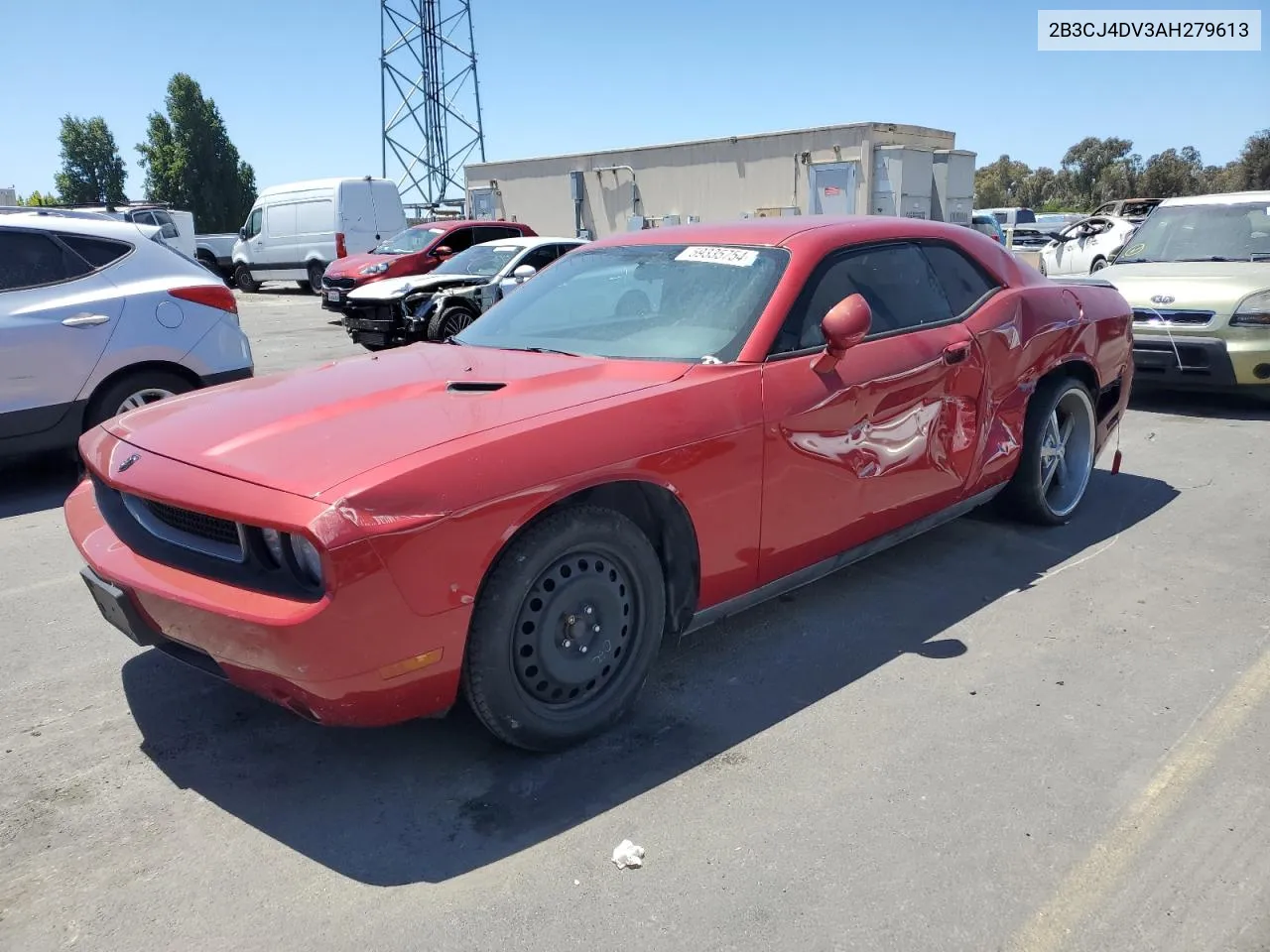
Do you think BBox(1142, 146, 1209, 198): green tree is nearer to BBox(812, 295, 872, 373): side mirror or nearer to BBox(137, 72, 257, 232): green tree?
BBox(137, 72, 257, 232): green tree

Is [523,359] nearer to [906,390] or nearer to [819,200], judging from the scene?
[906,390]

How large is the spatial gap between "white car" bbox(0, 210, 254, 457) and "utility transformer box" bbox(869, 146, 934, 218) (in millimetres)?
16096

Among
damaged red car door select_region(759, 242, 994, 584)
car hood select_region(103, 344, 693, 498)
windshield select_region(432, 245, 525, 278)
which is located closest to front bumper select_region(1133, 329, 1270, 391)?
damaged red car door select_region(759, 242, 994, 584)

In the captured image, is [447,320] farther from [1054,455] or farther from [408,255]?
[1054,455]

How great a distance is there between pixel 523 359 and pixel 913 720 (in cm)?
182

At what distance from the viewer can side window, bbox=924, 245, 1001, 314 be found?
4305mm

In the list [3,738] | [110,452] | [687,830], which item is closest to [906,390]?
[687,830]

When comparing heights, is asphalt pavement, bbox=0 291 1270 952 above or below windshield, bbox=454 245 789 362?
below

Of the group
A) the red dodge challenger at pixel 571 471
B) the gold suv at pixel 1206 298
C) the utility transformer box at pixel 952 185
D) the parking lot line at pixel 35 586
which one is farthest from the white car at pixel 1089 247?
the parking lot line at pixel 35 586

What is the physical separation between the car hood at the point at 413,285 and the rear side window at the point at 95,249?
5.35 meters

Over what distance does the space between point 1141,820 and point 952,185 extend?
21.2 meters

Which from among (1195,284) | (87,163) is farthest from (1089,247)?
(87,163)

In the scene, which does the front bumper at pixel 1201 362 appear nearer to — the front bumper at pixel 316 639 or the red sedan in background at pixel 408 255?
the front bumper at pixel 316 639

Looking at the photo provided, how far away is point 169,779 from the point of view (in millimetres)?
2904
